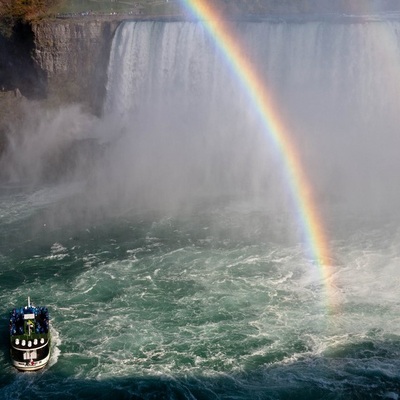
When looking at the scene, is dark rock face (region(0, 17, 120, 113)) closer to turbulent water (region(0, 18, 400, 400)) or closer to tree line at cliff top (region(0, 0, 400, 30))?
turbulent water (region(0, 18, 400, 400))

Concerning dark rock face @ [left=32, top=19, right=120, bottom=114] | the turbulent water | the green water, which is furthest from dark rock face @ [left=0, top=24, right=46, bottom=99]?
the green water

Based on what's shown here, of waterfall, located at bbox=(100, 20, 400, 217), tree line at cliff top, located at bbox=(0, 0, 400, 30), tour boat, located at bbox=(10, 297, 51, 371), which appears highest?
tree line at cliff top, located at bbox=(0, 0, 400, 30)

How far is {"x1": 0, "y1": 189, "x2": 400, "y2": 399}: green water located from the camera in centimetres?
2233

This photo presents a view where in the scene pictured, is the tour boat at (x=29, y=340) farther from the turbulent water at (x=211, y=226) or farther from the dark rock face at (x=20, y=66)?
the dark rock face at (x=20, y=66)

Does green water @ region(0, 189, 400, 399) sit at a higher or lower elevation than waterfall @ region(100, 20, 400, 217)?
lower

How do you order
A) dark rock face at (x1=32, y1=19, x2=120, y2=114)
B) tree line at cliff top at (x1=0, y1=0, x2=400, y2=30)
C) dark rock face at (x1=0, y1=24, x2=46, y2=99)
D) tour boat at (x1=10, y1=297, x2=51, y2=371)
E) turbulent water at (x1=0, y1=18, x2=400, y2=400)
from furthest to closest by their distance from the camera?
tree line at cliff top at (x1=0, y1=0, x2=400, y2=30) → dark rock face at (x1=0, y1=24, x2=46, y2=99) → dark rock face at (x1=32, y1=19, x2=120, y2=114) → turbulent water at (x1=0, y1=18, x2=400, y2=400) → tour boat at (x1=10, y1=297, x2=51, y2=371)

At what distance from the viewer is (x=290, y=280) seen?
29.3 m

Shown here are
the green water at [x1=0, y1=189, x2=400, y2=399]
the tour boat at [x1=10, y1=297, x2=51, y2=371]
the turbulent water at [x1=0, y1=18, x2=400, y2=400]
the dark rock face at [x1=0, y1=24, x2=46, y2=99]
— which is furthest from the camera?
the dark rock face at [x1=0, y1=24, x2=46, y2=99]

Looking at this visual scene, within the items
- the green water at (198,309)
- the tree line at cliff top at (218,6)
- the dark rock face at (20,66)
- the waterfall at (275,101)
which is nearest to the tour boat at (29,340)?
the green water at (198,309)

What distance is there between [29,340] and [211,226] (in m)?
15.1

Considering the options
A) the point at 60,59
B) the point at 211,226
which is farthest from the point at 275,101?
the point at 60,59

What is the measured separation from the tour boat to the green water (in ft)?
1.56

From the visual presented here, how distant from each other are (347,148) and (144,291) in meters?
20.5

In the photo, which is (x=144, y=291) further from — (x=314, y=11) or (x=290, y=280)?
(x=314, y=11)
